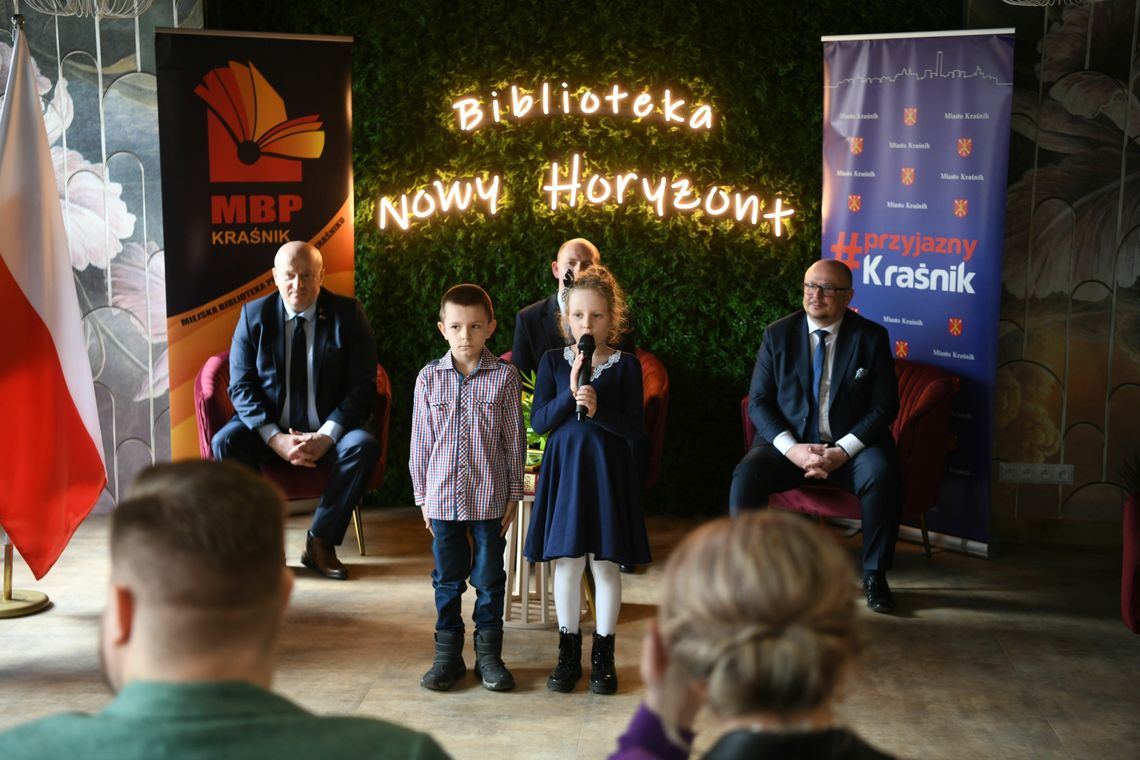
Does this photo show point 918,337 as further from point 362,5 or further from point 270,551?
point 270,551

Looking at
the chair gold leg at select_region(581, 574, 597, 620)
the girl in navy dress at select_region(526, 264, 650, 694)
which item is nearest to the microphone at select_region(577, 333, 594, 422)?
the girl in navy dress at select_region(526, 264, 650, 694)

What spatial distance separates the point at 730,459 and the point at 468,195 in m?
1.92

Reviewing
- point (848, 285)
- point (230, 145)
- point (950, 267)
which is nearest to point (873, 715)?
point (848, 285)

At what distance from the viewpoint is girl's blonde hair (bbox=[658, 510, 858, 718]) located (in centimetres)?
133

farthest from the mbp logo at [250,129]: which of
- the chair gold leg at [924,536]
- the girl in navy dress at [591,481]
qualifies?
the chair gold leg at [924,536]

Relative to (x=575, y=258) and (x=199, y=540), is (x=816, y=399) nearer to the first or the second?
(x=575, y=258)

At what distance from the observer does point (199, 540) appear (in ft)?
4.41

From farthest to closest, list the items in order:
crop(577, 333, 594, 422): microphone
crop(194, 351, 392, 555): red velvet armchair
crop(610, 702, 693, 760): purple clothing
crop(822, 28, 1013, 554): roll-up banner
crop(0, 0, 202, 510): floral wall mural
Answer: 1. crop(0, 0, 202, 510): floral wall mural
2. crop(822, 28, 1013, 554): roll-up banner
3. crop(194, 351, 392, 555): red velvet armchair
4. crop(577, 333, 594, 422): microphone
5. crop(610, 702, 693, 760): purple clothing

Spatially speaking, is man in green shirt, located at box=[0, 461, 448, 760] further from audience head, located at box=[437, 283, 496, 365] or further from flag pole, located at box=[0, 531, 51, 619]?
flag pole, located at box=[0, 531, 51, 619]

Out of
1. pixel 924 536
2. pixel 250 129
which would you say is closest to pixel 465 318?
pixel 250 129

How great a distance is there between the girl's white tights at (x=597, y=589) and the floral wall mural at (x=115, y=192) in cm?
307

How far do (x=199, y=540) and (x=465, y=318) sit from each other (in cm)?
282

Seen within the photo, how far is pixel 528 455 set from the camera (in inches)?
190

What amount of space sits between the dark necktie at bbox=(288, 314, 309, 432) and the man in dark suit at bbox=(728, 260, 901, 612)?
193 cm
